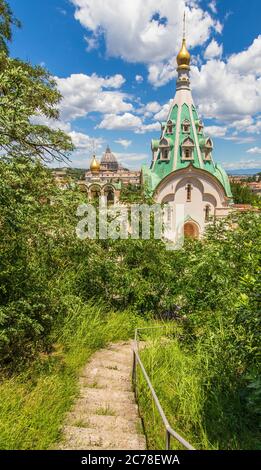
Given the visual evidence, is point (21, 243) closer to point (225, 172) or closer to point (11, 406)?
→ point (11, 406)

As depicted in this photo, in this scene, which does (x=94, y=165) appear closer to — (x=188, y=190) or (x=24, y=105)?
(x=188, y=190)

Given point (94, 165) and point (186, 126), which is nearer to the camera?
point (186, 126)

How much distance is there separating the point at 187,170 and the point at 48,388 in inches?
786

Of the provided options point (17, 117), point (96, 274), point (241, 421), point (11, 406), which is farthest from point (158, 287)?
point (17, 117)

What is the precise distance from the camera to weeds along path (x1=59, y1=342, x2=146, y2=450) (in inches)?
117

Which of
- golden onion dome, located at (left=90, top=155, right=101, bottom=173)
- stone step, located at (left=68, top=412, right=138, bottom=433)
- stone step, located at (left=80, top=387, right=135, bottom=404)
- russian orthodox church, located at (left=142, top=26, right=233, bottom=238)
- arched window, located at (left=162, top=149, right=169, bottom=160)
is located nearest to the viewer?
stone step, located at (left=68, top=412, right=138, bottom=433)

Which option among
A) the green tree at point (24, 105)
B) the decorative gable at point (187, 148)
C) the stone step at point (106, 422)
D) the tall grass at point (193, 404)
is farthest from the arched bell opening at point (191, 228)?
the stone step at point (106, 422)

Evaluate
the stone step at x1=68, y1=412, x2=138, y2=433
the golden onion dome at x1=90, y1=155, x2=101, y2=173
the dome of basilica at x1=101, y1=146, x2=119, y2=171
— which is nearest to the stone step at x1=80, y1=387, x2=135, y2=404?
the stone step at x1=68, y1=412, x2=138, y2=433

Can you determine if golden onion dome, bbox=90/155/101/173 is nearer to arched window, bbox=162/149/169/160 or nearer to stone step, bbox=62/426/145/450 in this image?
arched window, bbox=162/149/169/160

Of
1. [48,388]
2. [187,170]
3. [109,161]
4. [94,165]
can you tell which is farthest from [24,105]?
[109,161]

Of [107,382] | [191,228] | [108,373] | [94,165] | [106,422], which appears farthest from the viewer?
[94,165]

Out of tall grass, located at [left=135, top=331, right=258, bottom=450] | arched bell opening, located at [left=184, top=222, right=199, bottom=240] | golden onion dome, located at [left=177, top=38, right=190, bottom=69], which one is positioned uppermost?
golden onion dome, located at [left=177, top=38, right=190, bottom=69]

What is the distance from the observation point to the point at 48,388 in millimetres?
3752

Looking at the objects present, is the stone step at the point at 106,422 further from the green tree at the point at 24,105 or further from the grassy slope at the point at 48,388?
the green tree at the point at 24,105
